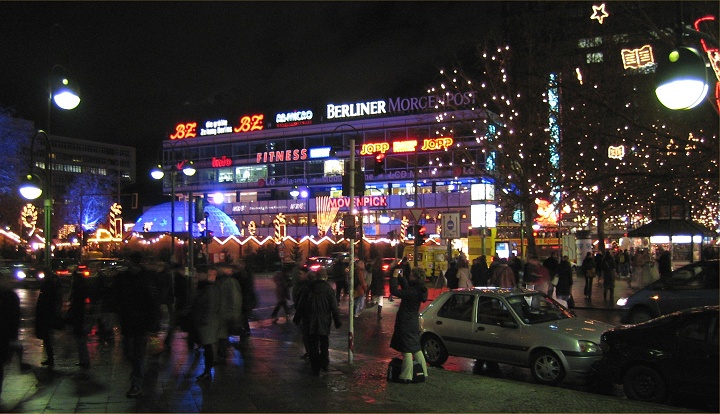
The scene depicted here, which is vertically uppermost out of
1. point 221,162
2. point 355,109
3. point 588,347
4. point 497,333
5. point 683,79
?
point 355,109

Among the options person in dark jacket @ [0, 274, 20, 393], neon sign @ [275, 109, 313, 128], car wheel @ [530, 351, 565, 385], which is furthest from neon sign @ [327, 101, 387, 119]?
person in dark jacket @ [0, 274, 20, 393]

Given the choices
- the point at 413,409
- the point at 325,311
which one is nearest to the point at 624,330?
the point at 413,409

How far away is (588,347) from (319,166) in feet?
204

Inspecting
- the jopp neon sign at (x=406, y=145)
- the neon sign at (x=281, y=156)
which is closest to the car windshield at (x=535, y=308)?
the jopp neon sign at (x=406, y=145)

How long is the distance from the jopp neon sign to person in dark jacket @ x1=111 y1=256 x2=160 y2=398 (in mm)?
51676

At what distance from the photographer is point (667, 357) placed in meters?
A: 8.67

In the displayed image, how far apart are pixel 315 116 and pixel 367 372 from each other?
63.9 meters

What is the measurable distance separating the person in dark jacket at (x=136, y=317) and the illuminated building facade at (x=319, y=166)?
4989cm

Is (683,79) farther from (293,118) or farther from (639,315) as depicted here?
(293,118)

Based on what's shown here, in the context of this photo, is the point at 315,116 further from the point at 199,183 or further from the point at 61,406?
the point at 61,406

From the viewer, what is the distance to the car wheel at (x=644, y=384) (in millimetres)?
8734

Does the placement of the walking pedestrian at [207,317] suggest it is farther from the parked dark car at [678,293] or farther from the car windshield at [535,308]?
the parked dark car at [678,293]

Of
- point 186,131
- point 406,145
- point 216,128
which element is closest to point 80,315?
point 406,145

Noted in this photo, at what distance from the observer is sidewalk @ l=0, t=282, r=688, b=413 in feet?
26.2
